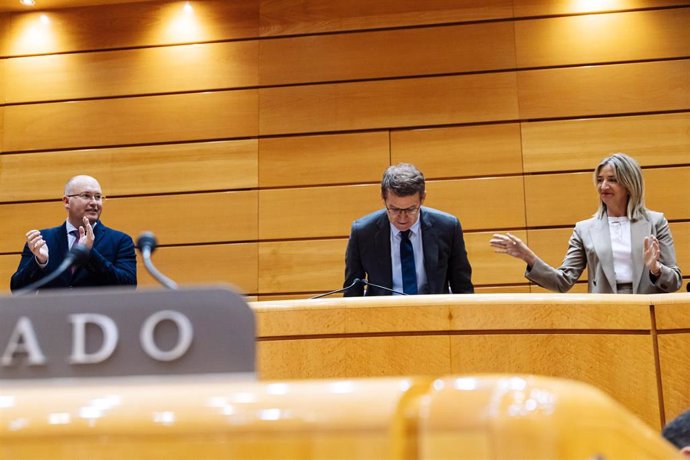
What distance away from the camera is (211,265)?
18.5 ft

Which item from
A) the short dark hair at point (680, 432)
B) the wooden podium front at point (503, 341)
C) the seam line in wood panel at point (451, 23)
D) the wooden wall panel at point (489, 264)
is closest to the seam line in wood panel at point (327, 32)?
the seam line in wood panel at point (451, 23)

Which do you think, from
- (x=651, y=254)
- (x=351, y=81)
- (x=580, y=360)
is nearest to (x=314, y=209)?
(x=351, y=81)

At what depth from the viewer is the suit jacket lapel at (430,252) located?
3.58 meters

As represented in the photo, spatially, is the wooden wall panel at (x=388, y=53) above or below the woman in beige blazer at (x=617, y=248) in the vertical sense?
above

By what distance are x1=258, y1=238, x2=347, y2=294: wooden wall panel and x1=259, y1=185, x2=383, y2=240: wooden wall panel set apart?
0.08 meters

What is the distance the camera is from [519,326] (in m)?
2.70

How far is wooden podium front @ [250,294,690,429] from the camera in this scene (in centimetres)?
264

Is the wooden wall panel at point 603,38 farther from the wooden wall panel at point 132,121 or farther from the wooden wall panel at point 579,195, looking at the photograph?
the wooden wall panel at point 132,121

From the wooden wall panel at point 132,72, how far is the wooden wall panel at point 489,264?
1981mm

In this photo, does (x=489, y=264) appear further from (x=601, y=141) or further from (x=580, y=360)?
(x=580, y=360)

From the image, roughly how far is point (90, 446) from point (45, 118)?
5.97m

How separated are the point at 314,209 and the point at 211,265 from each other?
831 millimetres

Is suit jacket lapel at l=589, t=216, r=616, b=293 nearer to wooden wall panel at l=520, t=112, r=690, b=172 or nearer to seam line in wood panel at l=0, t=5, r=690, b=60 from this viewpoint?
wooden wall panel at l=520, t=112, r=690, b=172

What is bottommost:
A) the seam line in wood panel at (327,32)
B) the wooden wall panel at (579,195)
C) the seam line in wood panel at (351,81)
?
the wooden wall panel at (579,195)
